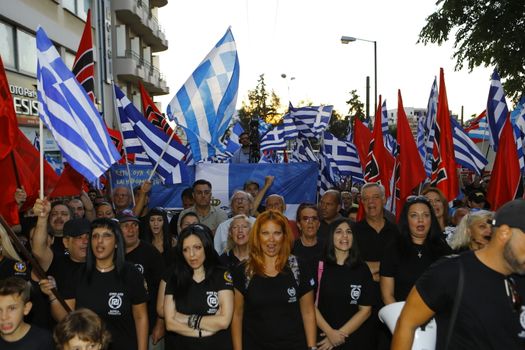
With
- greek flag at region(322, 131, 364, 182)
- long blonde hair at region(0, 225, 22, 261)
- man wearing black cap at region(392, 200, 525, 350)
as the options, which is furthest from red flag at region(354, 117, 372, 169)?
man wearing black cap at region(392, 200, 525, 350)

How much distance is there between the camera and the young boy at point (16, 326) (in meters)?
3.32

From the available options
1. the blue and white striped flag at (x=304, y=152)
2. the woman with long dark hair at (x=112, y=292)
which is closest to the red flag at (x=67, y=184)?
the woman with long dark hair at (x=112, y=292)

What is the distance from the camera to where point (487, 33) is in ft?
50.1

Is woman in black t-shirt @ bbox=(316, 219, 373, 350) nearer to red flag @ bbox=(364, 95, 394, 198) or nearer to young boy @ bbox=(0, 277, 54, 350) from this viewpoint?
young boy @ bbox=(0, 277, 54, 350)

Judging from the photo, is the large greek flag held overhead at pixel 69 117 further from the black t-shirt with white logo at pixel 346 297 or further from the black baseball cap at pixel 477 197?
the black baseball cap at pixel 477 197

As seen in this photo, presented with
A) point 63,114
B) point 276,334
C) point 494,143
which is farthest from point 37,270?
point 494,143

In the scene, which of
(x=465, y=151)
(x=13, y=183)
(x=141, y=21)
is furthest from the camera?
(x=141, y=21)

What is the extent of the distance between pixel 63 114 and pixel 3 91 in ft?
2.16

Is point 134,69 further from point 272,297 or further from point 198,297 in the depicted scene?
point 272,297

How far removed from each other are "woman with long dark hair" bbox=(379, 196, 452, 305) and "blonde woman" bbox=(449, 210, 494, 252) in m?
0.11

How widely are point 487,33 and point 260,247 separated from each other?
13.5 meters

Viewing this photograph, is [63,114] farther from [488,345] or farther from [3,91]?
[488,345]

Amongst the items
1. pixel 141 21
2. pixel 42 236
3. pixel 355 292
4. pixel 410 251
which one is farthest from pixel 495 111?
pixel 141 21

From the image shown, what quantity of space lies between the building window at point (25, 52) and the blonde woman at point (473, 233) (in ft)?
50.8
